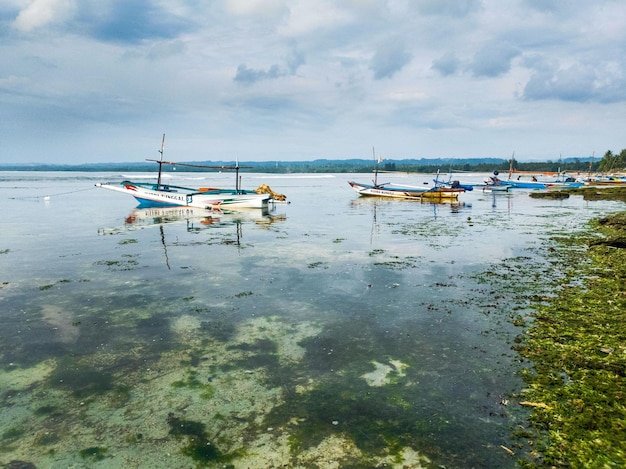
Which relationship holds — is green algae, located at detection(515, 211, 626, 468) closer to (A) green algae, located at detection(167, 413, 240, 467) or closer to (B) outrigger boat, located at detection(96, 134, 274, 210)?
(A) green algae, located at detection(167, 413, 240, 467)

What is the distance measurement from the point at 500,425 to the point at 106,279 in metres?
14.8

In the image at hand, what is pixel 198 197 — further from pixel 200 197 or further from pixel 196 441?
pixel 196 441

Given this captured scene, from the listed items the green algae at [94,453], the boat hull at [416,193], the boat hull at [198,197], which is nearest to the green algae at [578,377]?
the green algae at [94,453]

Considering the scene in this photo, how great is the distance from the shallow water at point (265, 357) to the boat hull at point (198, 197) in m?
23.7

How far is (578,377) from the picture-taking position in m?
7.96

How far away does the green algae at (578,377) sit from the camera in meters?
6.00

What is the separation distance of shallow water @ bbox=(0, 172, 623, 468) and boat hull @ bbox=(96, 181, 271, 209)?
77.6 ft

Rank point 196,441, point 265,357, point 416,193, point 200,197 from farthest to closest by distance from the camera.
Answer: point 416,193
point 200,197
point 265,357
point 196,441

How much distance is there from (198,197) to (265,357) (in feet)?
124

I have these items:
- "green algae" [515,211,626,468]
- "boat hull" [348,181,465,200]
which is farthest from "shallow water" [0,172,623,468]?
"boat hull" [348,181,465,200]

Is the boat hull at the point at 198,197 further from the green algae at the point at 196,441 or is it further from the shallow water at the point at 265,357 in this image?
the green algae at the point at 196,441

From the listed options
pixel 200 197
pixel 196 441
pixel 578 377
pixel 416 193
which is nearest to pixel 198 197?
pixel 200 197

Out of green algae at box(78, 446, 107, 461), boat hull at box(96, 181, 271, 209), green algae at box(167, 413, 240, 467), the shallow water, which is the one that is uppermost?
boat hull at box(96, 181, 271, 209)

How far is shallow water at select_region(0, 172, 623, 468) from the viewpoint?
6348 millimetres
